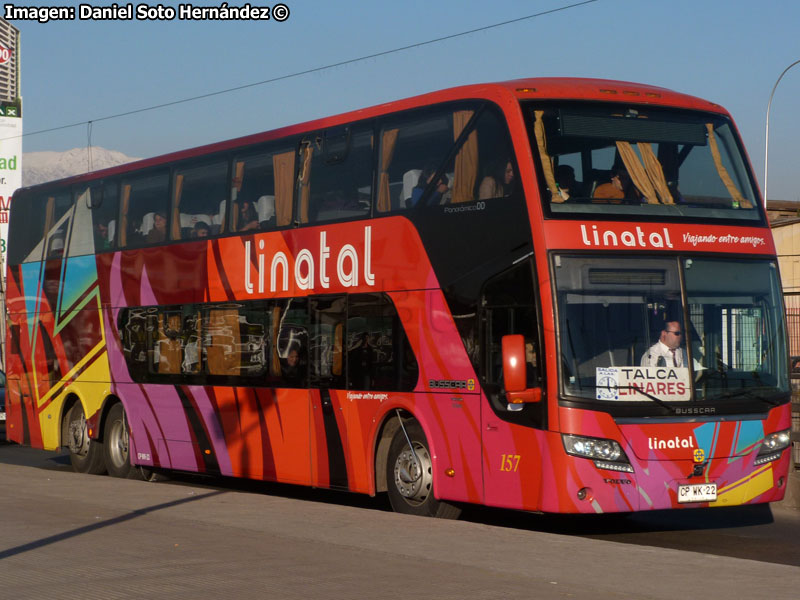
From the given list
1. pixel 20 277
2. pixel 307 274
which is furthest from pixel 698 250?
pixel 20 277

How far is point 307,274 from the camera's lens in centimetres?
1520

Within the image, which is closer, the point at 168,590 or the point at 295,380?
the point at 168,590

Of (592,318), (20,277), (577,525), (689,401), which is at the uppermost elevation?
(20,277)

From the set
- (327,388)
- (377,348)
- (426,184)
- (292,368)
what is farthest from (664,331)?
(292,368)

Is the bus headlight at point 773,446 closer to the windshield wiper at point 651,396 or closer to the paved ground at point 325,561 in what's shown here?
the windshield wiper at point 651,396

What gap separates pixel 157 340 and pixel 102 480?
2025 mm

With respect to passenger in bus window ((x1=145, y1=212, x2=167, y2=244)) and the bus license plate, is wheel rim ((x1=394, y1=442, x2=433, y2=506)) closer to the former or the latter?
the bus license plate

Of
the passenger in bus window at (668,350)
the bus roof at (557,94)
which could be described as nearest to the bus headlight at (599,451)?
the passenger in bus window at (668,350)

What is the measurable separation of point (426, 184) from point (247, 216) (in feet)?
12.1

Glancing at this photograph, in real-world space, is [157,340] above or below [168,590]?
above

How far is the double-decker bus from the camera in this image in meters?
11.6

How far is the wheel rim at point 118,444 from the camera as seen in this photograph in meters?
19.5

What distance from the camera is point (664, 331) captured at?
11672 millimetres

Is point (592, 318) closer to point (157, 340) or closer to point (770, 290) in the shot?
point (770, 290)
